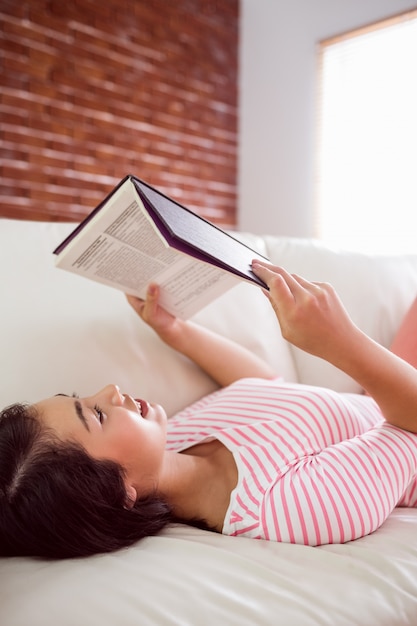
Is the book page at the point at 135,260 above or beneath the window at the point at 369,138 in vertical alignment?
beneath

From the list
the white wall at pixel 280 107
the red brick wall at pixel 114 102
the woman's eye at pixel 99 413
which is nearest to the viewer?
the woman's eye at pixel 99 413

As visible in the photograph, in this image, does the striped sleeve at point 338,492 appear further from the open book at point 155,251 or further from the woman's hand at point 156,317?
the woman's hand at point 156,317

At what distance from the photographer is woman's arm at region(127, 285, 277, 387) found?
4.30 feet

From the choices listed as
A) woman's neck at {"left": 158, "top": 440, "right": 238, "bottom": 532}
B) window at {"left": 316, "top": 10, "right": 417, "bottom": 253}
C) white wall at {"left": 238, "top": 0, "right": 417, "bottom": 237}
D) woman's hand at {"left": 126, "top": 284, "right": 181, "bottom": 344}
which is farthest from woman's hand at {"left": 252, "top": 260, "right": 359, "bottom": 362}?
white wall at {"left": 238, "top": 0, "right": 417, "bottom": 237}

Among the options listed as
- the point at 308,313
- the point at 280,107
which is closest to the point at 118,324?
the point at 308,313

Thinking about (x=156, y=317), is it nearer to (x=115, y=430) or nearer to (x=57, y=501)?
(x=115, y=430)

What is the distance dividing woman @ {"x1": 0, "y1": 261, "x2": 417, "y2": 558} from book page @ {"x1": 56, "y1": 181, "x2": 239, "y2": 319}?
0.18 metres

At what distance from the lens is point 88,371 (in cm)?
123

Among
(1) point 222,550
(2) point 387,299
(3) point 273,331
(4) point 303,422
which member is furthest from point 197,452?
(2) point 387,299

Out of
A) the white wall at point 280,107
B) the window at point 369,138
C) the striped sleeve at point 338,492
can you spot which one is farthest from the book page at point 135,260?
the white wall at point 280,107

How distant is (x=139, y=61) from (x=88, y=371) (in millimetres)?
2580

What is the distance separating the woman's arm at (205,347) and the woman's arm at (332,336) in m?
0.38

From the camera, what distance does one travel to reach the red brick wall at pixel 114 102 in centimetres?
294

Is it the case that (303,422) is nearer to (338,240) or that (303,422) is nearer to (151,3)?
(338,240)
